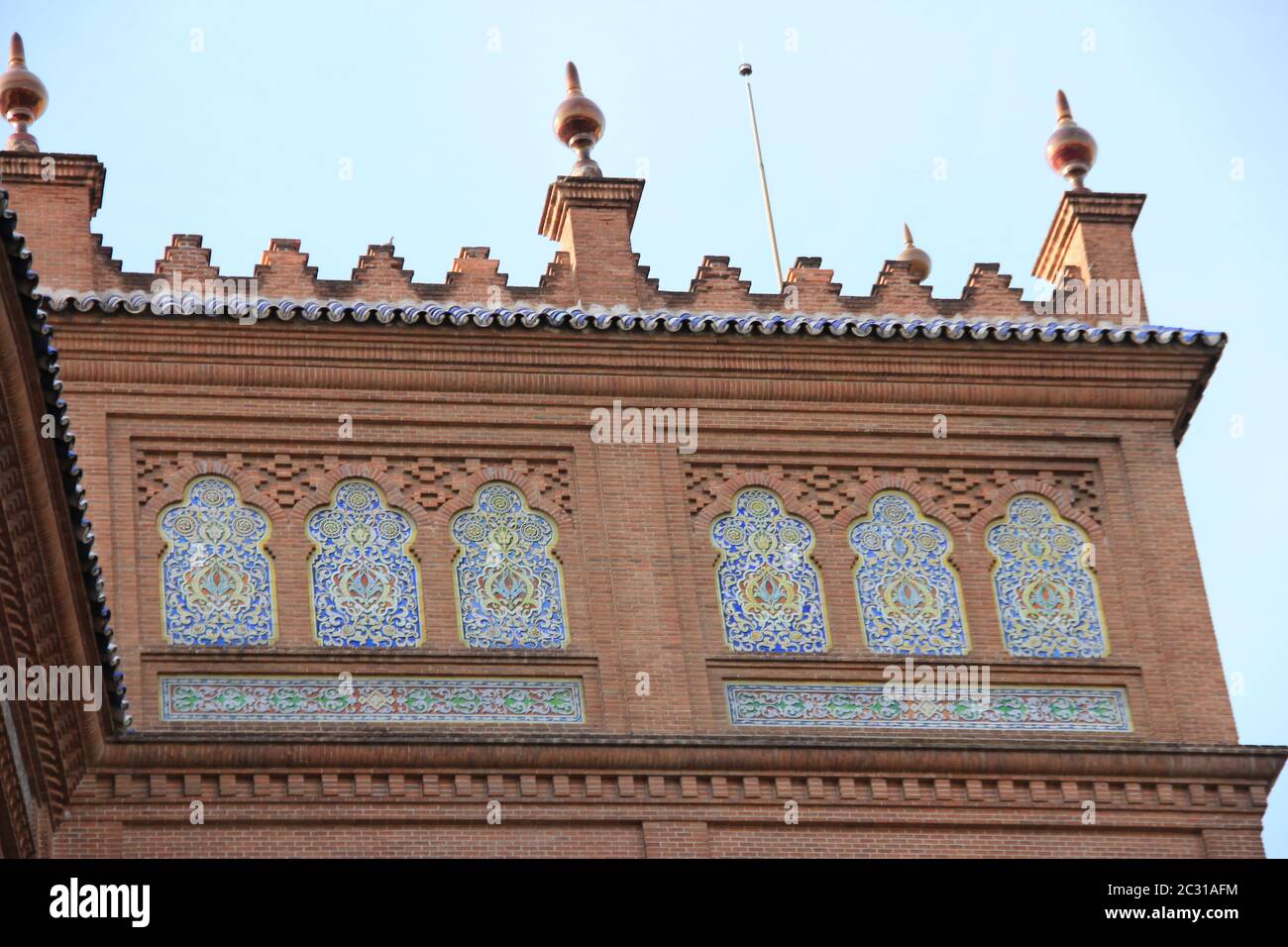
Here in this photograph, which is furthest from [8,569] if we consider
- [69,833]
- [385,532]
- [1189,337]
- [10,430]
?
[1189,337]

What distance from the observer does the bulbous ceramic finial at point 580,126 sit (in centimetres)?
2008

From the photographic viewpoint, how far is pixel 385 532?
61.0 ft

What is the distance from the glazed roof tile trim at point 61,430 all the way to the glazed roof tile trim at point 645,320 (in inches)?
121

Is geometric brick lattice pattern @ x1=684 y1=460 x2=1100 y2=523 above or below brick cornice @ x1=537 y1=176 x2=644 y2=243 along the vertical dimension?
below

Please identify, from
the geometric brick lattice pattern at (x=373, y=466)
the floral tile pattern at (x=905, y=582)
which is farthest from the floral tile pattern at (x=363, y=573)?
the floral tile pattern at (x=905, y=582)

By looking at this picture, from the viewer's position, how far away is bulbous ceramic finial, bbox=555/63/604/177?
2008 cm

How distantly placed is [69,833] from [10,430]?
3658 millimetres

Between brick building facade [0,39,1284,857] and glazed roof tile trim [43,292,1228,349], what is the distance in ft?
0.07

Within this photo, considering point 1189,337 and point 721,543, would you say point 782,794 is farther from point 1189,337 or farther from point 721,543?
point 1189,337

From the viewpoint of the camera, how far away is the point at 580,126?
20109 millimetres

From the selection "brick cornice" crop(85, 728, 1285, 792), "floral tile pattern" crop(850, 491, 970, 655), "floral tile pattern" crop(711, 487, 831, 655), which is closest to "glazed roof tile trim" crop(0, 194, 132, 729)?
"brick cornice" crop(85, 728, 1285, 792)

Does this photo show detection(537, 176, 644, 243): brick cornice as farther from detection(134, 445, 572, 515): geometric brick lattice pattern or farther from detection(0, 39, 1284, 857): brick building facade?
detection(134, 445, 572, 515): geometric brick lattice pattern

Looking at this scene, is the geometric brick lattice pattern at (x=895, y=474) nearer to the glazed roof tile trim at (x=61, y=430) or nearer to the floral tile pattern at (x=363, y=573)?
the floral tile pattern at (x=363, y=573)

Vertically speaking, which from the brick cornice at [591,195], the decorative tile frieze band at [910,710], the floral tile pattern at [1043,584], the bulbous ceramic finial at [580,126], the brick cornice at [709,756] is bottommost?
the brick cornice at [709,756]
